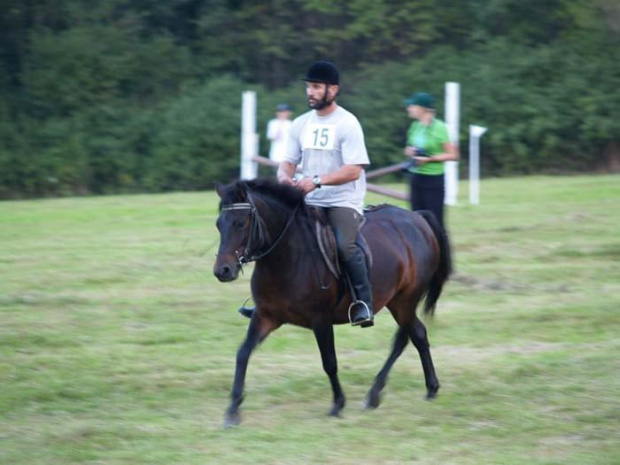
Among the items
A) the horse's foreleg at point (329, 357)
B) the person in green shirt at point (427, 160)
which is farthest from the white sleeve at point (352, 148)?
the person in green shirt at point (427, 160)

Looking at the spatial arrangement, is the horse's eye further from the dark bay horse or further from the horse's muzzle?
the horse's muzzle

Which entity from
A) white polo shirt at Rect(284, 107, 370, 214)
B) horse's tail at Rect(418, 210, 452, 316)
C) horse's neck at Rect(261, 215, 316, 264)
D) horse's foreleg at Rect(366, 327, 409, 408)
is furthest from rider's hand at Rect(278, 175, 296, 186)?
horse's tail at Rect(418, 210, 452, 316)

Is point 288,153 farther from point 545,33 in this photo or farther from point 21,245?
point 545,33

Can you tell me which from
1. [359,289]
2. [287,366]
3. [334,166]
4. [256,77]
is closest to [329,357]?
[359,289]

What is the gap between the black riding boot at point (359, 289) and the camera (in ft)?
24.5

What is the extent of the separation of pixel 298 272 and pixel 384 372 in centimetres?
116

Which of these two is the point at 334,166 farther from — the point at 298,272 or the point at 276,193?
the point at 298,272

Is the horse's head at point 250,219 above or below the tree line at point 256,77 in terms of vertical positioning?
below

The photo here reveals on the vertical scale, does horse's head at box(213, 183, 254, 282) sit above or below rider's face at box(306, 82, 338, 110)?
below

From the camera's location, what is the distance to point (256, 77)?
31797 millimetres

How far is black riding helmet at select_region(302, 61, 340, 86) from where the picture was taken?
7.33 metres

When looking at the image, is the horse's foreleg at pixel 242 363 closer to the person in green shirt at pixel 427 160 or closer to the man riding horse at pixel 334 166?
the man riding horse at pixel 334 166

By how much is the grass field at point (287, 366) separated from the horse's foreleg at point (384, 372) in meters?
0.13

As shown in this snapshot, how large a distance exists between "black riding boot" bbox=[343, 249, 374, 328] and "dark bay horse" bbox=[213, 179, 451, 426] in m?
0.09
